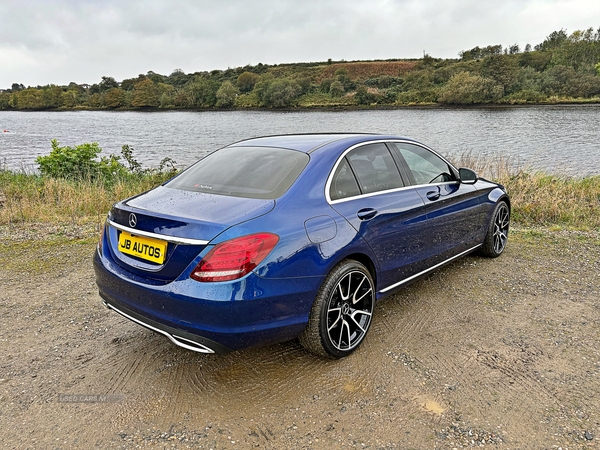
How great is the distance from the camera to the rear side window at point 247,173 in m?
2.88

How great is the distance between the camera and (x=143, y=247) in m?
2.62

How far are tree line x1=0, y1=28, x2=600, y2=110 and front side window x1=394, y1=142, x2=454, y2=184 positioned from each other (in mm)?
59236

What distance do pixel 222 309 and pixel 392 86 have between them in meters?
76.7

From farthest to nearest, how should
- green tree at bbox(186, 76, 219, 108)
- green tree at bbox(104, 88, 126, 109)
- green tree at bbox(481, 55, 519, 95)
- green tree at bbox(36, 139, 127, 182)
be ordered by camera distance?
green tree at bbox(104, 88, 126, 109) < green tree at bbox(186, 76, 219, 108) < green tree at bbox(481, 55, 519, 95) < green tree at bbox(36, 139, 127, 182)

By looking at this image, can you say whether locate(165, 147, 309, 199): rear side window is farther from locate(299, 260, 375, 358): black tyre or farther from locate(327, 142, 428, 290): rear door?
locate(299, 260, 375, 358): black tyre

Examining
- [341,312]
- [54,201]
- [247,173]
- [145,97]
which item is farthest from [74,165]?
[145,97]

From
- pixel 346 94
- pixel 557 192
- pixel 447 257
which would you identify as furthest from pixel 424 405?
pixel 346 94

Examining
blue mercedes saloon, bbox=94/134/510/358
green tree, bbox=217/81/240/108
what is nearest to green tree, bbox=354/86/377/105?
green tree, bbox=217/81/240/108

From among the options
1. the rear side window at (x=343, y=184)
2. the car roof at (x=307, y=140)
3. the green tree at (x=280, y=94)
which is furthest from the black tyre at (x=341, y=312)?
the green tree at (x=280, y=94)

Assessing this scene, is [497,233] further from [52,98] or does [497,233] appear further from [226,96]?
[52,98]

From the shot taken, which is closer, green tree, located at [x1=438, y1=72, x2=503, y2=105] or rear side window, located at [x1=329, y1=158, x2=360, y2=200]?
rear side window, located at [x1=329, y1=158, x2=360, y2=200]

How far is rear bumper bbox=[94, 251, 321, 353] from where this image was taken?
2346mm

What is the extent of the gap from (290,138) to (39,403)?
104 inches

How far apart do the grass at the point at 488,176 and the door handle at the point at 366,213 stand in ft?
16.5
